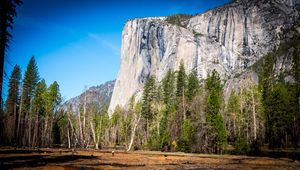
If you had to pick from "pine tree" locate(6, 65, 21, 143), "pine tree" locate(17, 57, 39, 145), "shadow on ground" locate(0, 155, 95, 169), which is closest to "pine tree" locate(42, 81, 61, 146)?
"pine tree" locate(17, 57, 39, 145)

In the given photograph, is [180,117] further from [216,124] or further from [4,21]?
[4,21]

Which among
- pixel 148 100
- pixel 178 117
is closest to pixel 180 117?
pixel 178 117

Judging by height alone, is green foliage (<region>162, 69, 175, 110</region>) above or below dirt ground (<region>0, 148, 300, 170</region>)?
above

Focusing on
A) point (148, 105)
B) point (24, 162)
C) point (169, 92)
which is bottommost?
point (24, 162)

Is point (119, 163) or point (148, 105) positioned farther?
point (148, 105)

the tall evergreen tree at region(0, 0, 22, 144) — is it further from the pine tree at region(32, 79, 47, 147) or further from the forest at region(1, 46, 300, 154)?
the pine tree at region(32, 79, 47, 147)

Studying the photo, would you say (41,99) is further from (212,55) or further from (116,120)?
(212,55)

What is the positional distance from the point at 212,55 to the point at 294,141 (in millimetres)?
130944

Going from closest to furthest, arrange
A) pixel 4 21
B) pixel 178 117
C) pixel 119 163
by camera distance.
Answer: pixel 4 21, pixel 119 163, pixel 178 117

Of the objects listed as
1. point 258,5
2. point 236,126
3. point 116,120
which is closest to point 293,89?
point 236,126

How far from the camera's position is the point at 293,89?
2408 inches

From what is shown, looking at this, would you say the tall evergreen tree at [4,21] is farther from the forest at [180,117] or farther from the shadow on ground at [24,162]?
the forest at [180,117]

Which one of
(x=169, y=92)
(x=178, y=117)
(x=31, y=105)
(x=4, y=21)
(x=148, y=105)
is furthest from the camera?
(x=148, y=105)

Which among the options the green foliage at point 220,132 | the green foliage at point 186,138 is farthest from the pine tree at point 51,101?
the green foliage at point 220,132
